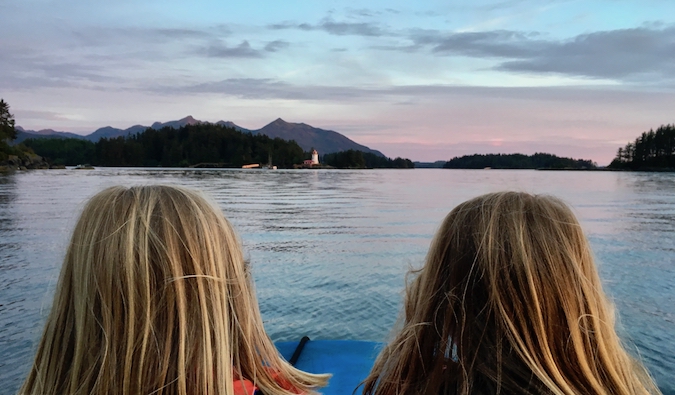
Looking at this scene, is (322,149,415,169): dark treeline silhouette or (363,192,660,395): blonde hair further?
(322,149,415,169): dark treeline silhouette

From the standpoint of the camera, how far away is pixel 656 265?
10.1 meters

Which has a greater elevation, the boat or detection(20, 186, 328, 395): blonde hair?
detection(20, 186, 328, 395): blonde hair

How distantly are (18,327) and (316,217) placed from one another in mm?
11547

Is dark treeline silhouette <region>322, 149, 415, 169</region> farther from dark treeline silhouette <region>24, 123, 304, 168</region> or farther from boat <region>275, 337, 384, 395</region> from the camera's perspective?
boat <region>275, 337, 384, 395</region>

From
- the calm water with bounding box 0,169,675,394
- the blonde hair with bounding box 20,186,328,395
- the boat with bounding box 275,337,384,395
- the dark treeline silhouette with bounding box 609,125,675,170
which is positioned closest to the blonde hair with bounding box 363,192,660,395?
the calm water with bounding box 0,169,675,394

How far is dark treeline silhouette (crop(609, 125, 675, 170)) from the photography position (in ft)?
374

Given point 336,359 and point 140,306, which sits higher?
point 140,306

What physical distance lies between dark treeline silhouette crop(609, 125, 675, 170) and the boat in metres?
130

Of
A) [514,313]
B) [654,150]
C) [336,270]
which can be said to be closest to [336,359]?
[514,313]

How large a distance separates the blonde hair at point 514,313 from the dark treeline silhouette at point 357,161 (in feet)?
479

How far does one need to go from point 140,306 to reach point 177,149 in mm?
140798

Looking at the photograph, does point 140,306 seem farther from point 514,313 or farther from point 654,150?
point 654,150

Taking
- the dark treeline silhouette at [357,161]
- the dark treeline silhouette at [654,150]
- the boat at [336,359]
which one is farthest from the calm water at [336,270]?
the dark treeline silhouette at [357,161]

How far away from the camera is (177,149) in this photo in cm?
13562
